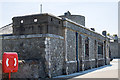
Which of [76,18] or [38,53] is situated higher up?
[76,18]

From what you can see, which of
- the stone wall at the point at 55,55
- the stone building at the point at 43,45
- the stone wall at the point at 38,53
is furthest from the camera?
the stone wall at the point at 55,55

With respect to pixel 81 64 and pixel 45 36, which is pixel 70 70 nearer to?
pixel 81 64

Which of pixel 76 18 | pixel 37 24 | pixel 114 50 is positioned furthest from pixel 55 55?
pixel 114 50

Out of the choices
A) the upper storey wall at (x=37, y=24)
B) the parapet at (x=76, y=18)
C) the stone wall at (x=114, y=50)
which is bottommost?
the stone wall at (x=114, y=50)

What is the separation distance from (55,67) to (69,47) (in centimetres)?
271

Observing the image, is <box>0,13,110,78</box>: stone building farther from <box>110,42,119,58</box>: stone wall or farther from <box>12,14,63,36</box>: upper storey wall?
<box>110,42,119,58</box>: stone wall

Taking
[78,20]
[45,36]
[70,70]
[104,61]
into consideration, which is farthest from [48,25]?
[104,61]

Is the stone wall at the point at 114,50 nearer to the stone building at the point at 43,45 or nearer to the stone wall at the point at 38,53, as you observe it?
the stone building at the point at 43,45

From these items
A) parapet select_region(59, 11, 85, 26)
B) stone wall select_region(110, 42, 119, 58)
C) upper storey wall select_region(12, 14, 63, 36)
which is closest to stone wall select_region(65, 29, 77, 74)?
upper storey wall select_region(12, 14, 63, 36)

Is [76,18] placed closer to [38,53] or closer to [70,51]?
[70,51]

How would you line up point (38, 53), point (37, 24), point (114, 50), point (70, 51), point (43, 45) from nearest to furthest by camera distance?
point (43, 45), point (38, 53), point (37, 24), point (70, 51), point (114, 50)

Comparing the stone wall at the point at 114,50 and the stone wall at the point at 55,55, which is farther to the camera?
the stone wall at the point at 114,50

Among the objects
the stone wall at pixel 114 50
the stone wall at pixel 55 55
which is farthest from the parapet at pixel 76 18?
the stone wall at pixel 114 50

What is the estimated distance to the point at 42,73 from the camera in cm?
1117
